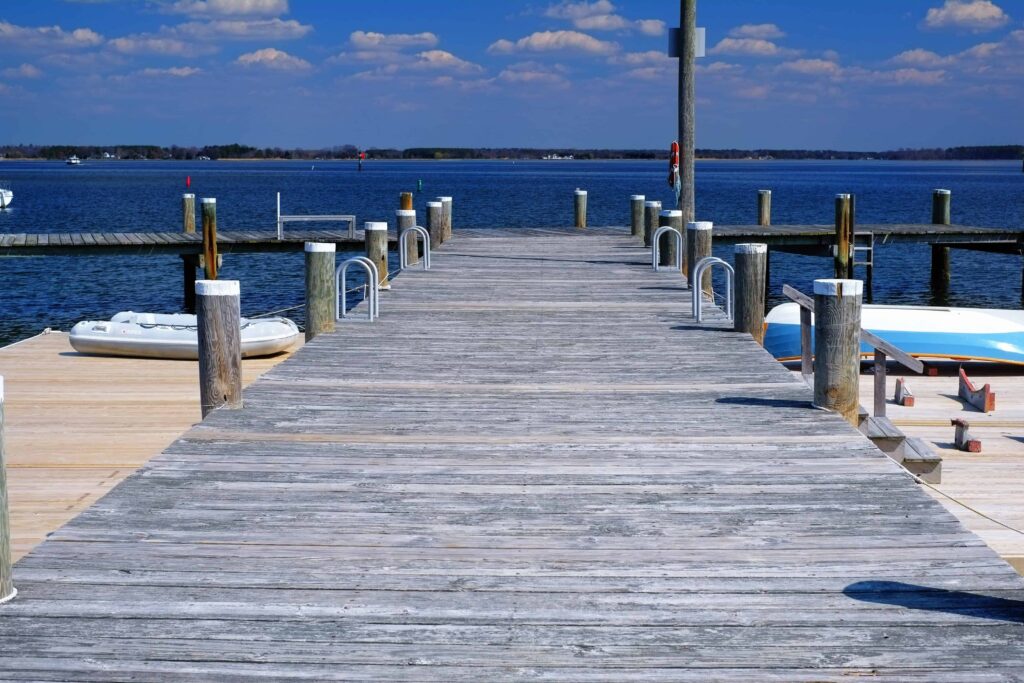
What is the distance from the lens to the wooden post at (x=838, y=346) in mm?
7633

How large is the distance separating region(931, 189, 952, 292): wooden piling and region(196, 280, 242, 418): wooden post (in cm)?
2887

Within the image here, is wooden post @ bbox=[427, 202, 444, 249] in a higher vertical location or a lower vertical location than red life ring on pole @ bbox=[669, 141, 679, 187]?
lower

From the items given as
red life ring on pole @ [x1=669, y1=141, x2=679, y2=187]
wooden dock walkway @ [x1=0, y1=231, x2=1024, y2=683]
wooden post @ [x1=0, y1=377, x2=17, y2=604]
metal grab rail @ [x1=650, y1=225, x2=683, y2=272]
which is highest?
red life ring on pole @ [x1=669, y1=141, x2=679, y2=187]

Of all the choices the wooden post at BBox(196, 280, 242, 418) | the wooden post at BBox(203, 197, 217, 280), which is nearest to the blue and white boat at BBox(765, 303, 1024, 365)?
the wooden post at BBox(203, 197, 217, 280)

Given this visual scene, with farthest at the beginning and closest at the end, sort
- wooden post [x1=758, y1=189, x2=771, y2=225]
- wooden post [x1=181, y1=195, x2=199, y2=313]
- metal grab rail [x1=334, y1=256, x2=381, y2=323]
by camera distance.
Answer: wooden post [x1=758, y1=189, x2=771, y2=225]
wooden post [x1=181, y1=195, x2=199, y2=313]
metal grab rail [x1=334, y1=256, x2=381, y2=323]

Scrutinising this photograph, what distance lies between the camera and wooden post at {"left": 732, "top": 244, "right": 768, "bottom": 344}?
10859mm

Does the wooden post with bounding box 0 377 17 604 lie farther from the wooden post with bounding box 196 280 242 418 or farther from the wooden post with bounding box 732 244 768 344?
the wooden post with bounding box 732 244 768 344

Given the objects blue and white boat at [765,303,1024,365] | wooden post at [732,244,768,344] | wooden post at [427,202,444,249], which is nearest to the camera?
wooden post at [732,244,768,344]

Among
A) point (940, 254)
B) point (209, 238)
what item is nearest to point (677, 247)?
point (209, 238)

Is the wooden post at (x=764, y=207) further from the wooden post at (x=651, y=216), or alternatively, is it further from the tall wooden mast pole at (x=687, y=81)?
the tall wooden mast pole at (x=687, y=81)

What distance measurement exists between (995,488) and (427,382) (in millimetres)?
6122

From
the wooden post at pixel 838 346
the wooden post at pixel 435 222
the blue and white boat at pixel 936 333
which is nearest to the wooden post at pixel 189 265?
the wooden post at pixel 435 222

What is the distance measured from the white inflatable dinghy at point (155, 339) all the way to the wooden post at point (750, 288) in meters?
9.94

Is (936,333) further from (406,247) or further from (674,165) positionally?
(406,247)
